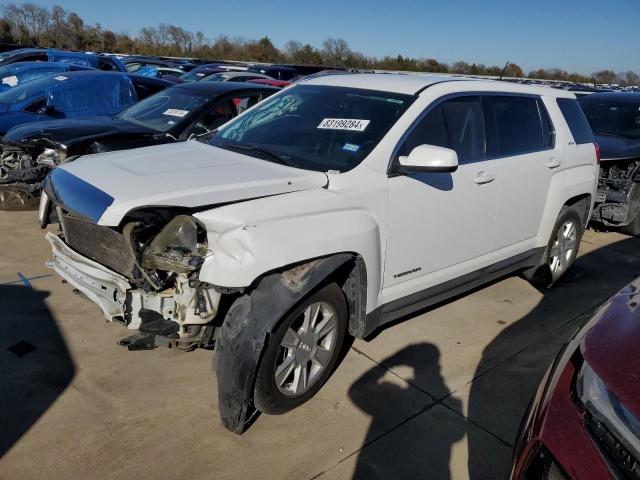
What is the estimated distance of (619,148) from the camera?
7.39 metres

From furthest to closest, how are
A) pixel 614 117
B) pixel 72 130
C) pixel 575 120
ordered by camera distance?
pixel 614 117 < pixel 72 130 < pixel 575 120

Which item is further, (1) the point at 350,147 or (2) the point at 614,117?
(2) the point at 614,117

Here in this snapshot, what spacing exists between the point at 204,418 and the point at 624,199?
6483 millimetres

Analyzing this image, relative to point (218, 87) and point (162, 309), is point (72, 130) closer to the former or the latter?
point (218, 87)

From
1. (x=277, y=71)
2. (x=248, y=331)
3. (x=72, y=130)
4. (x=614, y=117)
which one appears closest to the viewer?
(x=248, y=331)

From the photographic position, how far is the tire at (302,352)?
300 centimetres

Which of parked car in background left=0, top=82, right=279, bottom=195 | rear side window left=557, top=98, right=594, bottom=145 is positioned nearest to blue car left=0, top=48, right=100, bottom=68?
parked car in background left=0, top=82, right=279, bottom=195

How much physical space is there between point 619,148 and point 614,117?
1.44 metres

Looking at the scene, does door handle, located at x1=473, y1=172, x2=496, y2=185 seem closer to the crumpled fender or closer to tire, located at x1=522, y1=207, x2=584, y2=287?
tire, located at x1=522, y1=207, x2=584, y2=287

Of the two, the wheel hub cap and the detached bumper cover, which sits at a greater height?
the detached bumper cover

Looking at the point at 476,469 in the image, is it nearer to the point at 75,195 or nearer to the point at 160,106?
the point at 75,195

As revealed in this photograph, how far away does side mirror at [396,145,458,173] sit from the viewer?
10.9 feet

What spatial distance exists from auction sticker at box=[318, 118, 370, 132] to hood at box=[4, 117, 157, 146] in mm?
2982

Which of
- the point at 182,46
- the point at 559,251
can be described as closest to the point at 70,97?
the point at 559,251
